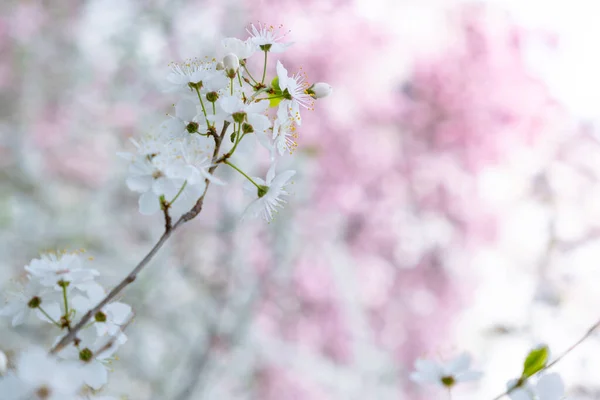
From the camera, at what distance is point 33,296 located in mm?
370

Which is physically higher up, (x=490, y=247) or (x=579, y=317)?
(x=490, y=247)

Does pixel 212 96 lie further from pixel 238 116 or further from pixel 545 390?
pixel 545 390

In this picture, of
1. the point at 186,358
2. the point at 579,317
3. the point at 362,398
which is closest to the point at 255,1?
the point at 186,358

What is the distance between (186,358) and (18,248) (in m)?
0.82

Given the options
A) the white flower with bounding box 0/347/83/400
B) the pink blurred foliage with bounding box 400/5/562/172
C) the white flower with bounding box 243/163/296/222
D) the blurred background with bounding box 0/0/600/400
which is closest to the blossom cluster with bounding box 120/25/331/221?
the white flower with bounding box 243/163/296/222

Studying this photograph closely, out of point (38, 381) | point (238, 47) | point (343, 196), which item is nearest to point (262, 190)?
Answer: point (238, 47)

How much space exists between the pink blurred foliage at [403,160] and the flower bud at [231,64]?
1848 millimetres

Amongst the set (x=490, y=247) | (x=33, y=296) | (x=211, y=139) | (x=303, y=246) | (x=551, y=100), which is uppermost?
(x=551, y=100)

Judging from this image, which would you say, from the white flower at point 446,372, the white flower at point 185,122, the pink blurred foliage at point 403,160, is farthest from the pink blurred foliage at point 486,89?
the white flower at point 185,122

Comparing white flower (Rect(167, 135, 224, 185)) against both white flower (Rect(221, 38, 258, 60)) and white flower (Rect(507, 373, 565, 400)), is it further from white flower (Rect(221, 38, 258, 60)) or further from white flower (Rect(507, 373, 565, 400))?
white flower (Rect(507, 373, 565, 400))

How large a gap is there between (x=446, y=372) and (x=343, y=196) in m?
2.03

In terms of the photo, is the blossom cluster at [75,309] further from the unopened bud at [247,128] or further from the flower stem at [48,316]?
the unopened bud at [247,128]

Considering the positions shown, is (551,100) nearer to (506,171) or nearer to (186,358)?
(506,171)

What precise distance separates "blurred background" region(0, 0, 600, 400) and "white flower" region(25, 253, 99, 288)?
1666mm
